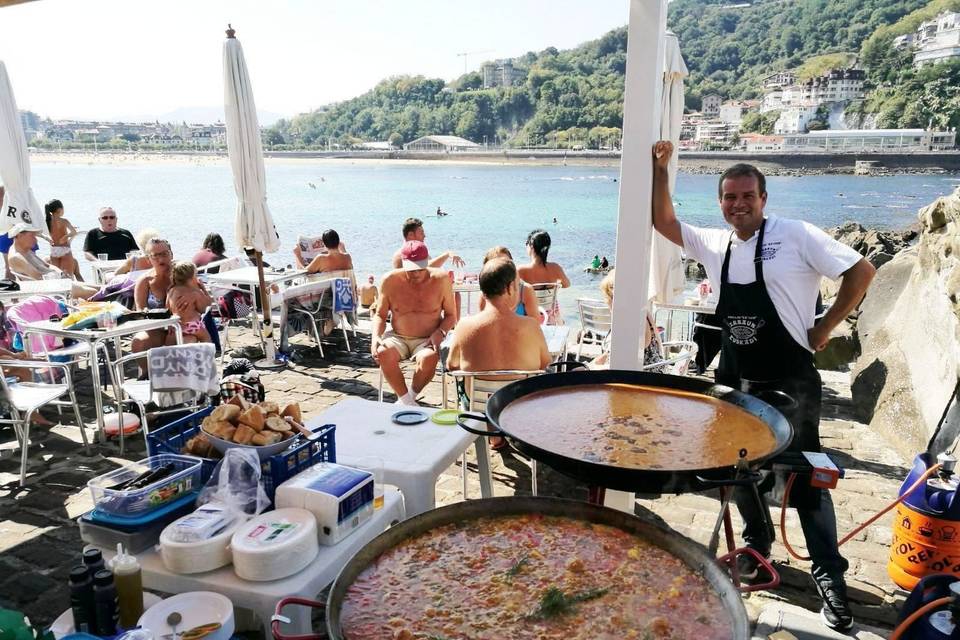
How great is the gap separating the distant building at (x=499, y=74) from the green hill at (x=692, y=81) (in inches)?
203

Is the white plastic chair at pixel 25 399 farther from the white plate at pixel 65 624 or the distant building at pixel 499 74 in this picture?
the distant building at pixel 499 74

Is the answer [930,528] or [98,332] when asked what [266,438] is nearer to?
[930,528]

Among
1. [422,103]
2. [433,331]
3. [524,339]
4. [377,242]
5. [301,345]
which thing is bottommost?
[377,242]

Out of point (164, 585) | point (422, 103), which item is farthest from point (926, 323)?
point (422, 103)

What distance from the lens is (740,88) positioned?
90.6 m

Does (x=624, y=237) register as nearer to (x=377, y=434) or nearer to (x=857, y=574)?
(x=377, y=434)

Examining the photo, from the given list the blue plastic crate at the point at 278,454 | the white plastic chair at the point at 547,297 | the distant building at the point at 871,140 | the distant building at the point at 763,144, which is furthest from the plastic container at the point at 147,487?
the distant building at the point at 871,140

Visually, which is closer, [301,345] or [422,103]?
[301,345]

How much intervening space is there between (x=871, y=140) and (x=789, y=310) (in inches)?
3353

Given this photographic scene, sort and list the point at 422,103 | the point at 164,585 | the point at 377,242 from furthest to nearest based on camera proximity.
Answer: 1. the point at 422,103
2. the point at 377,242
3. the point at 164,585

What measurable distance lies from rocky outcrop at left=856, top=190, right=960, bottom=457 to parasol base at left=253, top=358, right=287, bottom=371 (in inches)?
232

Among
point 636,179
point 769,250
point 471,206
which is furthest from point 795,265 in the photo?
point 471,206

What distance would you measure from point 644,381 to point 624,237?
825 millimetres

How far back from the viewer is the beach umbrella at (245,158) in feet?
21.0
